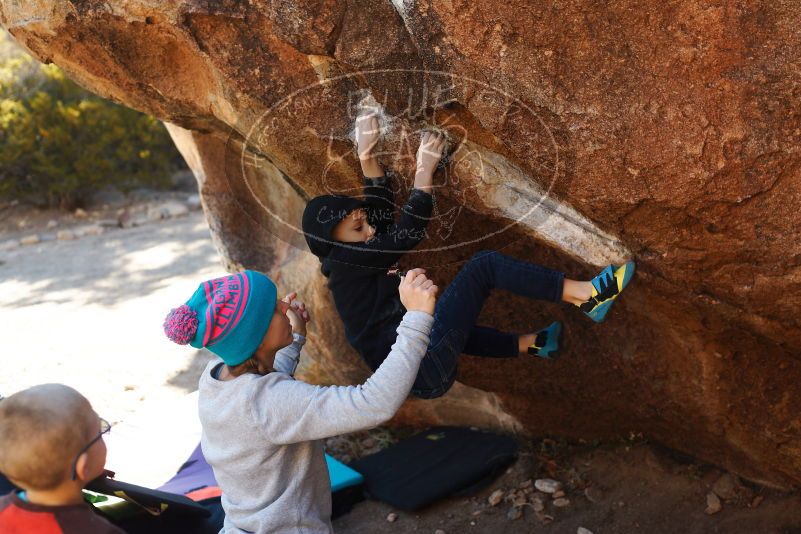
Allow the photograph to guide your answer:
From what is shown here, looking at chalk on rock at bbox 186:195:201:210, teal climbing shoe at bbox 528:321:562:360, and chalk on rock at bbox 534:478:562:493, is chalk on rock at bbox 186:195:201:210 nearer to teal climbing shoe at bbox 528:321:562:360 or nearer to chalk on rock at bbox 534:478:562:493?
chalk on rock at bbox 534:478:562:493

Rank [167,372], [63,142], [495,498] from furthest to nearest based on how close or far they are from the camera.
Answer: [63,142] → [167,372] → [495,498]

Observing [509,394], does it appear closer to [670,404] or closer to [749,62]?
[670,404]

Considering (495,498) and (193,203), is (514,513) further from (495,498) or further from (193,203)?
(193,203)

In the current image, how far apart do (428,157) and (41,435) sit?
149 cm

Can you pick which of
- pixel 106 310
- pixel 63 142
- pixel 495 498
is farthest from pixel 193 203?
pixel 495 498

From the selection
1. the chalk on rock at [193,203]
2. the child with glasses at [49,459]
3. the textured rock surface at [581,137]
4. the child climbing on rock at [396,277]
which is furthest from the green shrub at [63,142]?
the child with glasses at [49,459]

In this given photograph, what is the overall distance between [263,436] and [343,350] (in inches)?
65.2

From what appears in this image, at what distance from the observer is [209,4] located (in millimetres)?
2621

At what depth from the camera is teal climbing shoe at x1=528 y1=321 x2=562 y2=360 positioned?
3.14m

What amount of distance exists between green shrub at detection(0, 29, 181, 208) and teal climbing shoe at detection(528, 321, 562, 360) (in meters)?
8.11

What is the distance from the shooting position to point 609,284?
2570 mm

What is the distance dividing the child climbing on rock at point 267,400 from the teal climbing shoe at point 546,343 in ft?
3.38

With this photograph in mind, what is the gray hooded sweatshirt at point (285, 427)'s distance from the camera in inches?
81.4

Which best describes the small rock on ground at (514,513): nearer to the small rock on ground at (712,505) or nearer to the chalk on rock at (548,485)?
the chalk on rock at (548,485)
